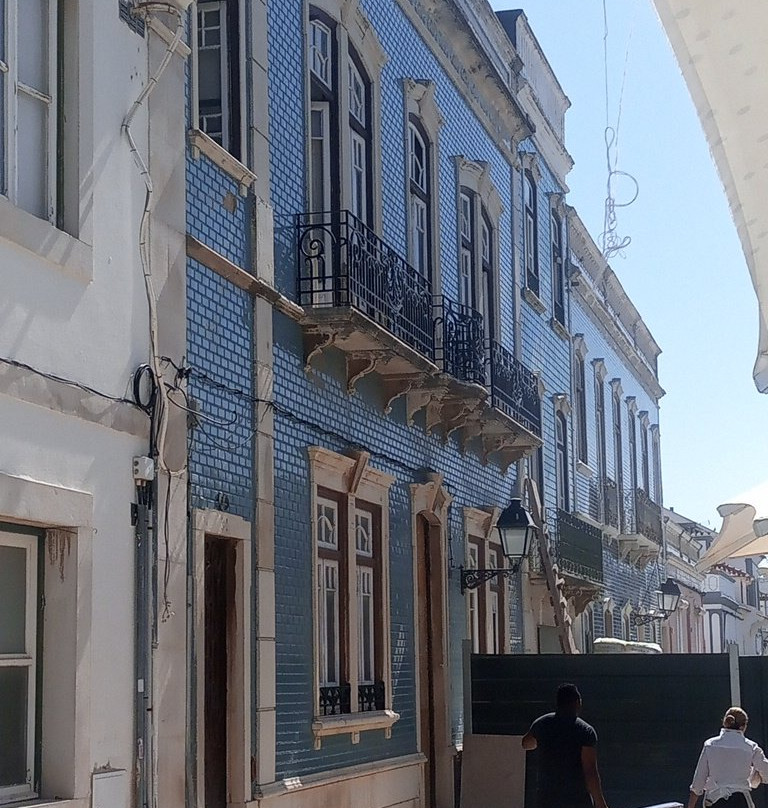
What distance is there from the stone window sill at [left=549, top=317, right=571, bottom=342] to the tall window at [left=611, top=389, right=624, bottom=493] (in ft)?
22.8

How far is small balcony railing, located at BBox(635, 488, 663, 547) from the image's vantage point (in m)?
33.9

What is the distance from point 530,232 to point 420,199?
6723 mm

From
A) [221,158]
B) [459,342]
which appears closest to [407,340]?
[459,342]

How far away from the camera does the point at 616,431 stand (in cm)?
3388

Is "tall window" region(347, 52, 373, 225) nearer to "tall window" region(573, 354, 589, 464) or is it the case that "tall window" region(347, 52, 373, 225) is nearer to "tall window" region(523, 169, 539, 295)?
"tall window" region(523, 169, 539, 295)

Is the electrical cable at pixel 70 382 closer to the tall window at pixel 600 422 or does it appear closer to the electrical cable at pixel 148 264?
the electrical cable at pixel 148 264

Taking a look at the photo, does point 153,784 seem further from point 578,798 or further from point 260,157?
point 260,157

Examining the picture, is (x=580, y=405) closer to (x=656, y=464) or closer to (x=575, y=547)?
(x=575, y=547)

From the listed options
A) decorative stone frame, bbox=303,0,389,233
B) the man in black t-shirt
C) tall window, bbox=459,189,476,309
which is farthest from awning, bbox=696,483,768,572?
tall window, bbox=459,189,476,309

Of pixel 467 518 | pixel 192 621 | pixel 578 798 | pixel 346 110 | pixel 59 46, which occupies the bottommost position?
pixel 578 798

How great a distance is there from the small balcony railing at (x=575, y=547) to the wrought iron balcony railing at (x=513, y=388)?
3588mm

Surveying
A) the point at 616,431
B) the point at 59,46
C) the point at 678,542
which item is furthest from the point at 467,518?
the point at 678,542

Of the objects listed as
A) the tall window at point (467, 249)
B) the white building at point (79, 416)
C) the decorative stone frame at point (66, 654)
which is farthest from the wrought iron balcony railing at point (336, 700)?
the tall window at point (467, 249)

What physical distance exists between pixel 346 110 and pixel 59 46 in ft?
19.3
